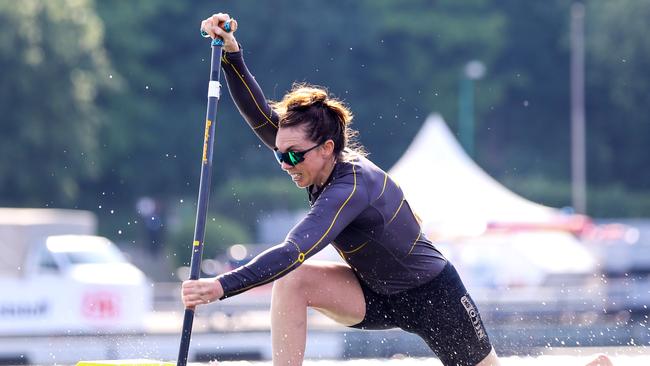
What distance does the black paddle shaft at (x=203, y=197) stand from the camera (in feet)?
18.6

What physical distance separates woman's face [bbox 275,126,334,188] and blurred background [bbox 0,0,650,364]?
14.3 metres

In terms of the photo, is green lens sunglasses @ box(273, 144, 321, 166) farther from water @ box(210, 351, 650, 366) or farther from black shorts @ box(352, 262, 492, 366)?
water @ box(210, 351, 650, 366)

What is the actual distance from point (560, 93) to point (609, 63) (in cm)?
365

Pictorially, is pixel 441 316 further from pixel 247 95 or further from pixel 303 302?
pixel 247 95

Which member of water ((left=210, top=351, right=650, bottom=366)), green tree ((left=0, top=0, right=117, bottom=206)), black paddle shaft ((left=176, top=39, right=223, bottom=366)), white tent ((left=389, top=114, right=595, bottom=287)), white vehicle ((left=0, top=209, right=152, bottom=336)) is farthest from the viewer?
green tree ((left=0, top=0, right=117, bottom=206))

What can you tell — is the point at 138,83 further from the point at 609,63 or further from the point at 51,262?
the point at 51,262

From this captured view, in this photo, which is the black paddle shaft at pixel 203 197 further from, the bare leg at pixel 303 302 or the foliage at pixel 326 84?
the foliage at pixel 326 84

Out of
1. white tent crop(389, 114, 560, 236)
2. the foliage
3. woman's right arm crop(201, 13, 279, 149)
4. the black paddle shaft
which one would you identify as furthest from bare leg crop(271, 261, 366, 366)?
the foliage

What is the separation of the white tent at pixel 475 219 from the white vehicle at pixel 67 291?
4379mm

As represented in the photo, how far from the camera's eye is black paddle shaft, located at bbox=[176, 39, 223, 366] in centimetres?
567

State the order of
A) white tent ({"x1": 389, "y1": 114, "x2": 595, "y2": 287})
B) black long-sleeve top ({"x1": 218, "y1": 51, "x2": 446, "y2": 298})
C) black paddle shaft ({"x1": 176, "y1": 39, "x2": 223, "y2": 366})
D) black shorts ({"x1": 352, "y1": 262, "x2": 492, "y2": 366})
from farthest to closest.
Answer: white tent ({"x1": 389, "y1": 114, "x2": 595, "y2": 287}) < black shorts ({"x1": 352, "y1": 262, "x2": 492, "y2": 366}) < black paddle shaft ({"x1": 176, "y1": 39, "x2": 223, "y2": 366}) < black long-sleeve top ({"x1": 218, "y1": 51, "x2": 446, "y2": 298})

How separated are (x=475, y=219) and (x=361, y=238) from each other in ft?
50.6

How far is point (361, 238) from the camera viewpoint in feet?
19.0

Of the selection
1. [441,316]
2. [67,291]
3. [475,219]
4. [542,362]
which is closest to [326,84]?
[475,219]
